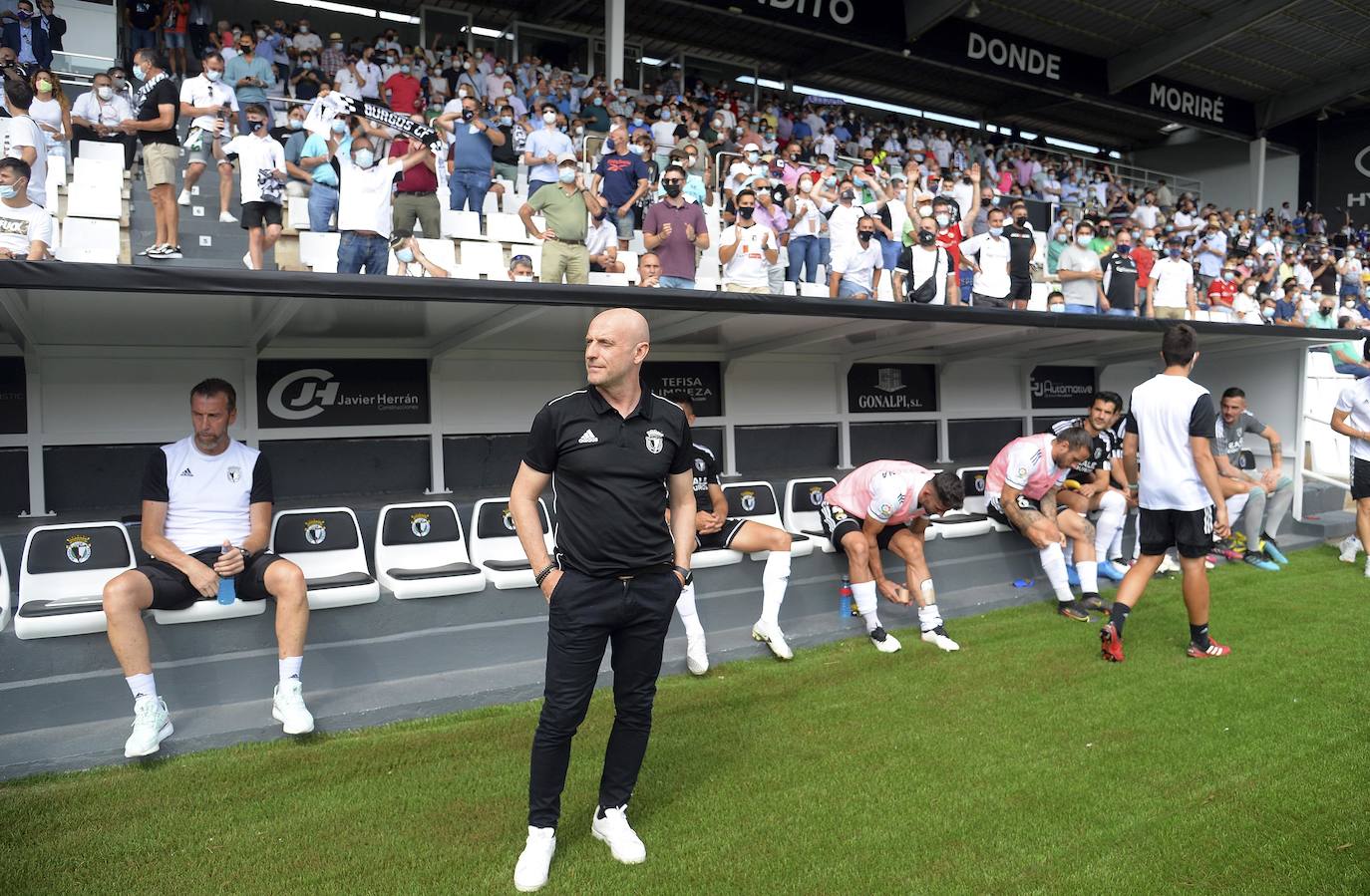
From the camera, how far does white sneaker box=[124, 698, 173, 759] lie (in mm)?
4051

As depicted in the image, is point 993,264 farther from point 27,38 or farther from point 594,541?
point 27,38

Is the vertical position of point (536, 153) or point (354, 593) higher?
point (536, 153)

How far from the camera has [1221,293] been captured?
1423cm

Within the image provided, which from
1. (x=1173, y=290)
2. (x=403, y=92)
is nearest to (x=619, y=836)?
(x=1173, y=290)

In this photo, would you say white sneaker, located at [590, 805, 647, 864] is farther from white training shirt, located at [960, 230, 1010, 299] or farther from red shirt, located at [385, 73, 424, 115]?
red shirt, located at [385, 73, 424, 115]

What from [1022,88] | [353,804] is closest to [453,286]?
[353,804]

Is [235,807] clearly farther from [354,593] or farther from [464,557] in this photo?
[464,557]

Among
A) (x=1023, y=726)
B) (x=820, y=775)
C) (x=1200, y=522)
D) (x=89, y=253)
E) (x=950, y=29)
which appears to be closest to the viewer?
(x=820, y=775)

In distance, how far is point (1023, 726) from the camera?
4480 millimetres

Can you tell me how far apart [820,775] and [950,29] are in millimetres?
19034

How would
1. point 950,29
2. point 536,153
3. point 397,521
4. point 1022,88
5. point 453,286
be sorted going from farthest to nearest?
point 1022,88 → point 950,29 → point 536,153 → point 397,521 → point 453,286

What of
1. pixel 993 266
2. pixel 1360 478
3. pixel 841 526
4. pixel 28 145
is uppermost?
pixel 28 145

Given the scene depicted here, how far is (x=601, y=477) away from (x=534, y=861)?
1264 mm

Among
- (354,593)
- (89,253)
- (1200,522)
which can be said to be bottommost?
(354,593)
